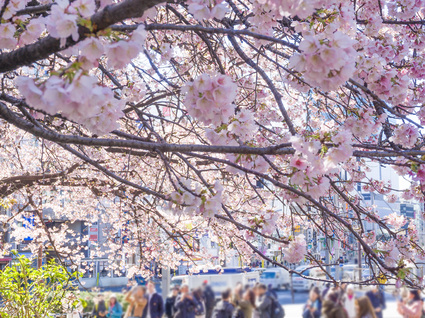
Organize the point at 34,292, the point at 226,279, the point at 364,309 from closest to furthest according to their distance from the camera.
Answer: the point at 364,309, the point at 226,279, the point at 34,292

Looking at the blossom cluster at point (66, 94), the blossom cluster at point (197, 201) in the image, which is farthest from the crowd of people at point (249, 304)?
the blossom cluster at point (197, 201)

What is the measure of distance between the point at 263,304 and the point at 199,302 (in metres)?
0.12

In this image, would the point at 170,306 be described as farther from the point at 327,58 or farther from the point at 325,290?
the point at 327,58

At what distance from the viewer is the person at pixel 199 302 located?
746 mm

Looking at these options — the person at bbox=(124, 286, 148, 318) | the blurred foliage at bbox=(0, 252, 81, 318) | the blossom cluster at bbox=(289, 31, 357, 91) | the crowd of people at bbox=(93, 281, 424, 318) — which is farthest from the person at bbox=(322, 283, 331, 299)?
the blurred foliage at bbox=(0, 252, 81, 318)

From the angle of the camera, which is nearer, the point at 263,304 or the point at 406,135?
the point at 263,304

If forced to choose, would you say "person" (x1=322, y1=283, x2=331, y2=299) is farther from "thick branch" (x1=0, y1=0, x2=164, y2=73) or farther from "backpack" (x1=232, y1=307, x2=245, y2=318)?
"thick branch" (x1=0, y1=0, x2=164, y2=73)

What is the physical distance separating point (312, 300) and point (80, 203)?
8553mm

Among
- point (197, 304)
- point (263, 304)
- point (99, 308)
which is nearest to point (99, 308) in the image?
point (99, 308)

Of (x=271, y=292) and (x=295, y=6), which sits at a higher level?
(x=295, y=6)

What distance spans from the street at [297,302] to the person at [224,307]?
82mm

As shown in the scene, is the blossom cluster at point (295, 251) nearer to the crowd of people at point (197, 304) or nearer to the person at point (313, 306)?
the crowd of people at point (197, 304)

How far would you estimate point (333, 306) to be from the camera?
2.14 ft

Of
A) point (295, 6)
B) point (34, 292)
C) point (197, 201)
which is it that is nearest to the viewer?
point (295, 6)
